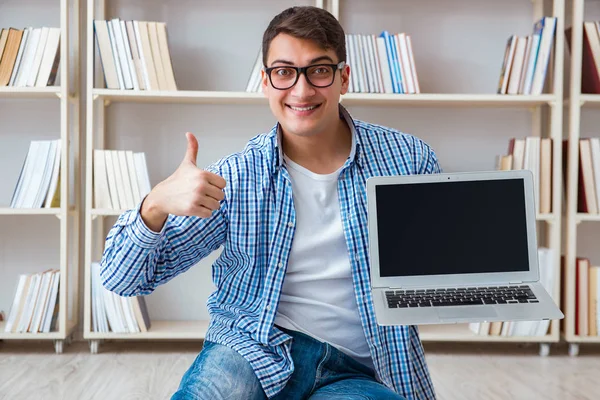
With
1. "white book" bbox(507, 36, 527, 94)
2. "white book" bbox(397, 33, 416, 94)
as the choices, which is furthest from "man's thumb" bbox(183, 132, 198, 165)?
"white book" bbox(507, 36, 527, 94)

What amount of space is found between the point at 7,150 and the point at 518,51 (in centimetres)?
A: 222

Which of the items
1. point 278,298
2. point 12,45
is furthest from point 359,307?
point 12,45

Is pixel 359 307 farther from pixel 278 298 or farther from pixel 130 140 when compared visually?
pixel 130 140

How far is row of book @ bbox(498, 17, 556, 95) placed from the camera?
107 inches

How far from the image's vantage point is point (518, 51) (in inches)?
108

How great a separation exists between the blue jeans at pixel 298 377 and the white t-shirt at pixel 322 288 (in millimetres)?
36

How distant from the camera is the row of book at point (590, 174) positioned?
2.74 m

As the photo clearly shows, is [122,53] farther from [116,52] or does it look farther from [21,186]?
[21,186]

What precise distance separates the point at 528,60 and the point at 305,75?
1669 mm

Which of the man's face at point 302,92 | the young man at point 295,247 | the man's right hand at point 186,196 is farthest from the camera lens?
the man's face at point 302,92

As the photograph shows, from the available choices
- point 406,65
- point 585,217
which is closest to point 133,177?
point 406,65

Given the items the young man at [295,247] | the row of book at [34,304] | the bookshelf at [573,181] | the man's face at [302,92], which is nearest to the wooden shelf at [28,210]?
the row of book at [34,304]

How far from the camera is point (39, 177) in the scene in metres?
2.72

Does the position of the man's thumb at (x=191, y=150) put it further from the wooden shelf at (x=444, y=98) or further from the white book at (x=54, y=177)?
the white book at (x=54, y=177)
